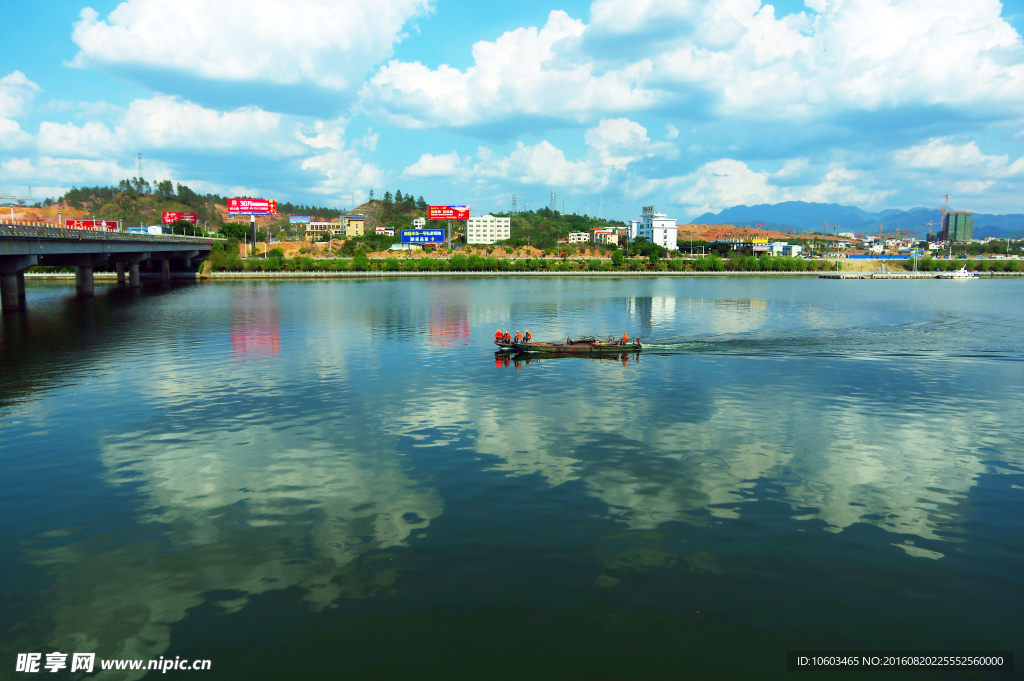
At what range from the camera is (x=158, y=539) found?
22219 mm

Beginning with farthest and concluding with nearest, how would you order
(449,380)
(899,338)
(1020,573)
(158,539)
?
(899,338) < (449,380) < (158,539) < (1020,573)

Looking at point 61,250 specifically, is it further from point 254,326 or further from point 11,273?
point 254,326

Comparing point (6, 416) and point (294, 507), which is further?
point (6, 416)

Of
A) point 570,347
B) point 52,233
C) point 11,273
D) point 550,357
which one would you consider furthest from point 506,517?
point 52,233

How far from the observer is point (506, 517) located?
23797 mm

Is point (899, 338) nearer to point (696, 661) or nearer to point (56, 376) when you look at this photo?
point (696, 661)

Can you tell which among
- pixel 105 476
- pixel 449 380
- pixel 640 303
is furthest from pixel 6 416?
pixel 640 303

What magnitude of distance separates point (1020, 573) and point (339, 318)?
88.0 meters

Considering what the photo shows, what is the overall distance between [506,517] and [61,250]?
10990 cm

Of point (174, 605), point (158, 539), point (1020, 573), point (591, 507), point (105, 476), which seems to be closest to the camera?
point (174, 605)

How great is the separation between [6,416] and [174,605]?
102ft

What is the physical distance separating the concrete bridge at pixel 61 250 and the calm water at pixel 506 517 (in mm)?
45923

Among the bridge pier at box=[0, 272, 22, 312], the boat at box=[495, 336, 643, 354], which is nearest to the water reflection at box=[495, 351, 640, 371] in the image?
the boat at box=[495, 336, 643, 354]

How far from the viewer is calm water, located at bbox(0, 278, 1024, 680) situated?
17.0 m
